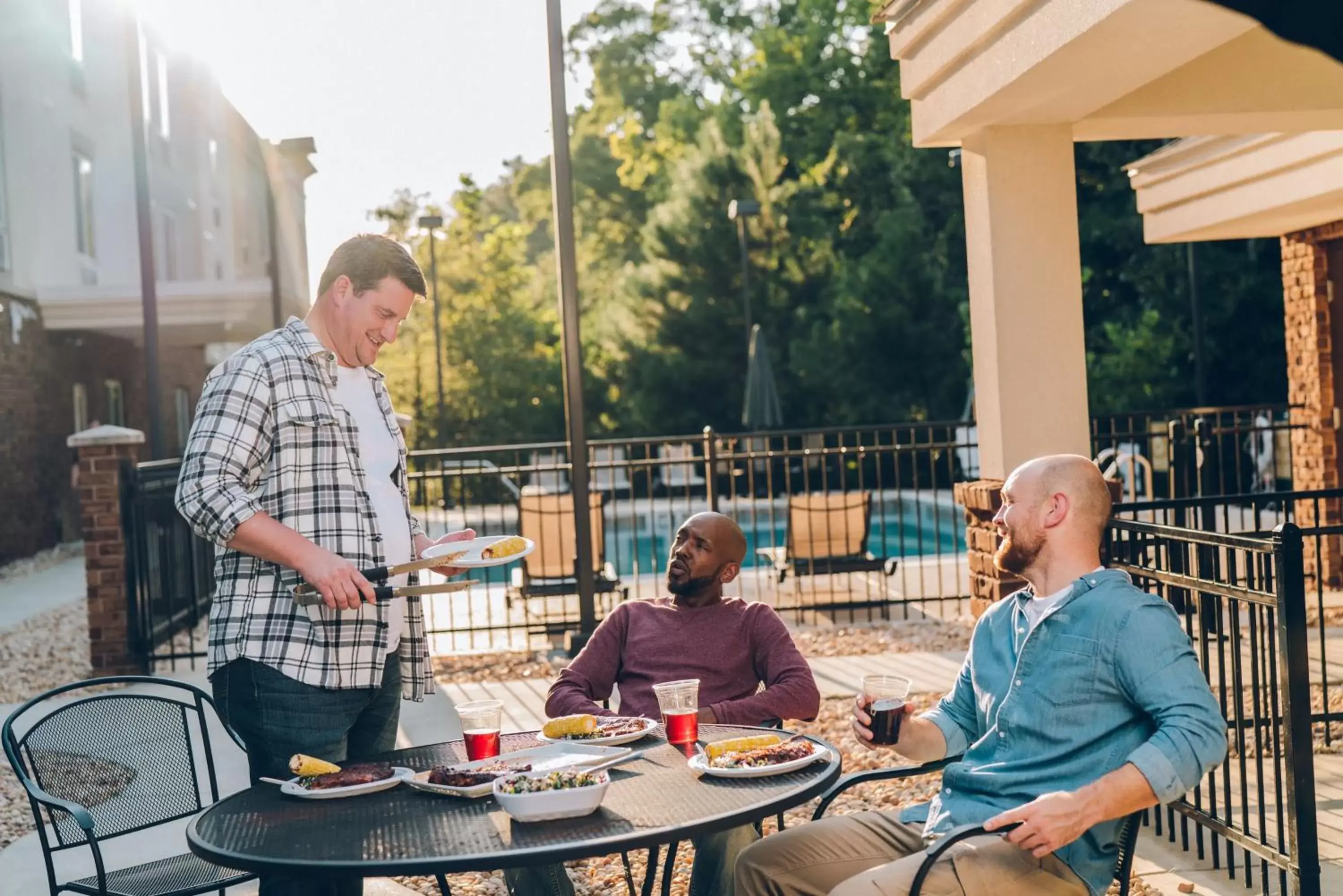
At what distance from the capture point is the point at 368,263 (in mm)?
3238

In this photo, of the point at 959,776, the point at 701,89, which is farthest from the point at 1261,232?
the point at 701,89

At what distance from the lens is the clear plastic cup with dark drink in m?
2.88

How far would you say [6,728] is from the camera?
130 inches

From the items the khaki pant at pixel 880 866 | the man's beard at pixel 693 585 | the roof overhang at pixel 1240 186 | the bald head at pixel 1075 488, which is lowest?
the khaki pant at pixel 880 866

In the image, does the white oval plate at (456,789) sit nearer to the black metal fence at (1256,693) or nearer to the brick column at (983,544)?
the black metal fence at (1256,693)

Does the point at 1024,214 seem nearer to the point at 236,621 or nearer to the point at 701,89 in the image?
the point at 236,621

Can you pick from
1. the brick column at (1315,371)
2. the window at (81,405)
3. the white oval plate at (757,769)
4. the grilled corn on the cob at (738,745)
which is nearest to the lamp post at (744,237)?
the window at (81,405)

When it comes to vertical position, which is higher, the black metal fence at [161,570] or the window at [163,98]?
the window at [163,98]

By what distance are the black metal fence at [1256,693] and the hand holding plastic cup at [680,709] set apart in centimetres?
130

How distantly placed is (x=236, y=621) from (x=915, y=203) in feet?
74.8

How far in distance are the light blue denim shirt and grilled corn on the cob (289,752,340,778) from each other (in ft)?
4.44

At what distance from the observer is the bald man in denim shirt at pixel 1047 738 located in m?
2.61

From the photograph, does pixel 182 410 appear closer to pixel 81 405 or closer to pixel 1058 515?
pixel 81 405

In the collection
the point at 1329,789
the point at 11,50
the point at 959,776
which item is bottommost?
the point at 1329,789
